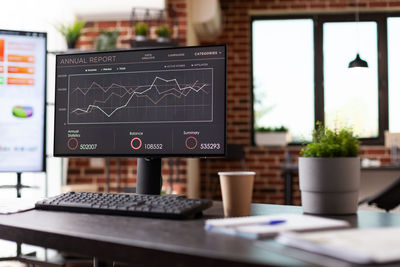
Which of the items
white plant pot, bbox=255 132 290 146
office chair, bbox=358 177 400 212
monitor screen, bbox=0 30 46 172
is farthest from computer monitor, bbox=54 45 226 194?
white plant pot, bbox=255 132 290 146

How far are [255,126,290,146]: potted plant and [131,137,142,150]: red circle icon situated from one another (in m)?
3.87

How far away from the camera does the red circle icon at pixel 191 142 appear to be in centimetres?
132

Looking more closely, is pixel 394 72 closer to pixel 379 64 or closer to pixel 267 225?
pixel 379 64

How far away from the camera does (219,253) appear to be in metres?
0.66

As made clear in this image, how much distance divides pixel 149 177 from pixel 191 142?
0.56 feet

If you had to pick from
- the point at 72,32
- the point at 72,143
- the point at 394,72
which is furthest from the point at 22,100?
the point at 394,72

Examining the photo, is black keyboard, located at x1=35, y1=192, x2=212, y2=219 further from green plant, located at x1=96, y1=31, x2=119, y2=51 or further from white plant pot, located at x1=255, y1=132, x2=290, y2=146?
white plant pot, located at x1=255, y1=132, x2=290, y2=146

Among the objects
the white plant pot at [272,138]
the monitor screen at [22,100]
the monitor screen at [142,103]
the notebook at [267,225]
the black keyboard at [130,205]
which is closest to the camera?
the notebook at [267,225]

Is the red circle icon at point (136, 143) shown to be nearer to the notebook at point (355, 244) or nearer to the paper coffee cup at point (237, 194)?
the paper coffee cup at point (237, 194)

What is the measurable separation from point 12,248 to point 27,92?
58.6 inches

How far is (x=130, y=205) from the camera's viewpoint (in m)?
1.07

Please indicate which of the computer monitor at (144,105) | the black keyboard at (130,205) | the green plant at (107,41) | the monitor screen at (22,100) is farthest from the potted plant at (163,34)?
the black keyboard at (130,205)

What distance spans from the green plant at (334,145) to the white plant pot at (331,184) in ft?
0.09

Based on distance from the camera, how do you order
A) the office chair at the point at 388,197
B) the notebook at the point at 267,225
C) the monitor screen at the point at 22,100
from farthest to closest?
the office chair at the point at 388,197, the monitor screen at the point at 22,100, the notebook at the point at 267,225
